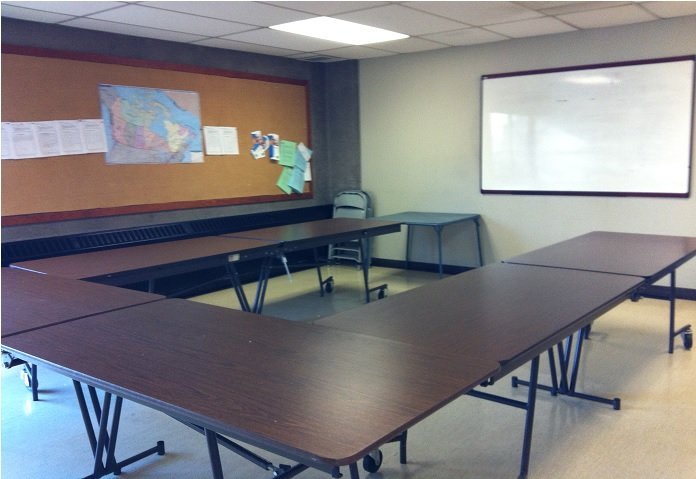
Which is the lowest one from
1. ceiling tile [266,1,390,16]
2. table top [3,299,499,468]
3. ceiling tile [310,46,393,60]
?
table top [3,299,499,468]

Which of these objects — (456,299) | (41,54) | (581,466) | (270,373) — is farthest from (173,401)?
(41,54)

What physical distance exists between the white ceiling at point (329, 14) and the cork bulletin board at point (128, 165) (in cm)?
34

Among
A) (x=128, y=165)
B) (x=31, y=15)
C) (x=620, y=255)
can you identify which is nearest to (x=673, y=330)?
(x=620, y=255)

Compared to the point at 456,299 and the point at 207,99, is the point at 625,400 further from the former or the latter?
the point at 207,99

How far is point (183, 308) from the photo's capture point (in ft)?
8.27

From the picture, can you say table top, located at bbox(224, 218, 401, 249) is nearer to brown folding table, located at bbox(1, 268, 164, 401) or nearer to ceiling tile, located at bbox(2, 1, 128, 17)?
brown folding table, located at bbox(1, 268, 164, 401)

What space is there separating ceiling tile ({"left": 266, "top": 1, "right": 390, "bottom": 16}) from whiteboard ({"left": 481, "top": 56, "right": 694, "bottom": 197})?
7.30ft

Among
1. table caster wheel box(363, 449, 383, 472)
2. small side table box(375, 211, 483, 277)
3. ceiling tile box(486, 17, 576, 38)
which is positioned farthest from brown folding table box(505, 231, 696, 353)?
ceiling tile box(486, 17, 576, 38)

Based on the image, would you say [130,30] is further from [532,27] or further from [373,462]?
[373,462]

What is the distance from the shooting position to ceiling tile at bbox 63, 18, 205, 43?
467 cm

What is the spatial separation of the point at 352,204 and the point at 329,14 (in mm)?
2973

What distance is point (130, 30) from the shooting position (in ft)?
16.5

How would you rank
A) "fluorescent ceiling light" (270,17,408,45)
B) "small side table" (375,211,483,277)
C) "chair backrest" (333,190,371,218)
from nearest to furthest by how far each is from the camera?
"fluorescent ceiling light" (270,17,408,45)
"small side table" (375,211,483,277)
"chair backrest" (333,190,371,218)

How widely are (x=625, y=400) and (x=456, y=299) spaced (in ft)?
4.47
